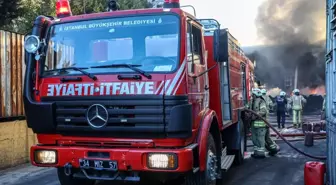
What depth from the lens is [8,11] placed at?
8953mm

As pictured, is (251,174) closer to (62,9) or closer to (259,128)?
(259,128)

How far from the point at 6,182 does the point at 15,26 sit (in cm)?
586

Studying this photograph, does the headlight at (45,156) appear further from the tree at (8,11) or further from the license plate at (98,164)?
the tree at (8,11)

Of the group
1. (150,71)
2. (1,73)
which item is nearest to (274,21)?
(1,73)

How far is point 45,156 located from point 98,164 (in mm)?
682

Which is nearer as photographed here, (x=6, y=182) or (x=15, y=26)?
(x=6, y=182)

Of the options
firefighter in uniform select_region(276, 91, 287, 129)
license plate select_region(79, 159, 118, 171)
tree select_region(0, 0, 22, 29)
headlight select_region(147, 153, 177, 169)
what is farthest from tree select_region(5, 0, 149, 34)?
firefighter in uniform select_region(276, 91, 287, 129)

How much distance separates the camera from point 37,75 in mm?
4492

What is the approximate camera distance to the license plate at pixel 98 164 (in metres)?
4.05

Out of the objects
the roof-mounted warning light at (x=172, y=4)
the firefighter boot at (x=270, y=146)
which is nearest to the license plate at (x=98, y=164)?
the roof-mounted warning light at (x=172, y=4)

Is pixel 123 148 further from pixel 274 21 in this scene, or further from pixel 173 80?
pixel 274 21

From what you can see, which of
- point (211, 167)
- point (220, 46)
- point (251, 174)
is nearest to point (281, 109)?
point (251, 174)

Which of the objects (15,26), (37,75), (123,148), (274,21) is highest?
(274,21)

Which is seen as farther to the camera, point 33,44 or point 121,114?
point 33,44
